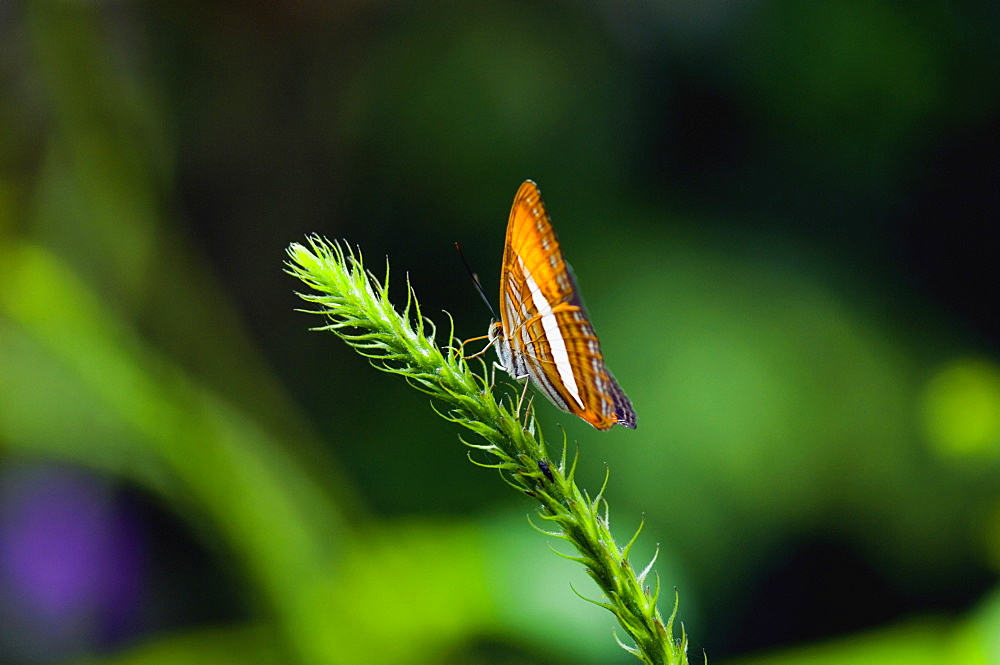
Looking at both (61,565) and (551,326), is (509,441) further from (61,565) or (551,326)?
(61,565)

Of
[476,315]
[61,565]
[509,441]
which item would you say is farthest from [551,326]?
[61,565]

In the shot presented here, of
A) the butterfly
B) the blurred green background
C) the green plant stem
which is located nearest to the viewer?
the green plant stem

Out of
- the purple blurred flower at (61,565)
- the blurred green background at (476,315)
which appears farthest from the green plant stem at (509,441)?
the purple blurred flower at (61,565)

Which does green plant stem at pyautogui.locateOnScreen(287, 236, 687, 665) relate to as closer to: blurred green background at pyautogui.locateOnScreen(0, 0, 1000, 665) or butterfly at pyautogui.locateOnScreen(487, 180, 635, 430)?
butterfly at pyautogui.locateOnScreen(487, 180, 635, 430)

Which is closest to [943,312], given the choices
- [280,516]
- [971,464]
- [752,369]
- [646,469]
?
[971,464]

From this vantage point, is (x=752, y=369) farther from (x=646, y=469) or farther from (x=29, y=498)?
(x=29, y=498)

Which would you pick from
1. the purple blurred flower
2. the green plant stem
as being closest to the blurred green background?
the purple blurred flower
